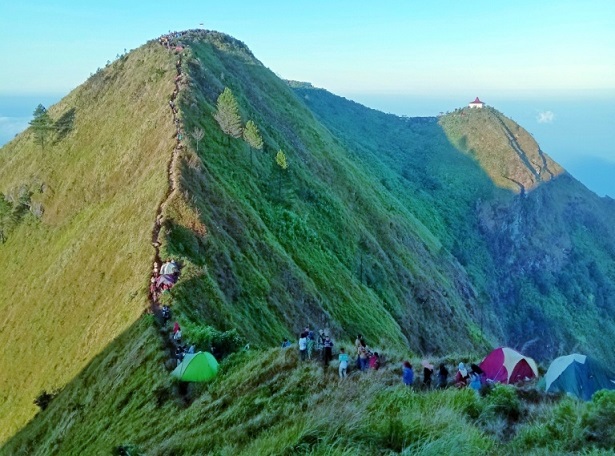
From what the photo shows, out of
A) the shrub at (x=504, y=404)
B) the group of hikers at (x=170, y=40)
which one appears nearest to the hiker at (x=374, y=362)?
the shrub at (x=504, y=404)

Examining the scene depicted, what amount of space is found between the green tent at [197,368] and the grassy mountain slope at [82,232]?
9.60 m

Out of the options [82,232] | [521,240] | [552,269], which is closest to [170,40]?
[82,232]

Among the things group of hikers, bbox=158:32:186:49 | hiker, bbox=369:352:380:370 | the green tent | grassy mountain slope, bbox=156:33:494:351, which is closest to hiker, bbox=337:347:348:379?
hiker, bbox=369:352:380:370

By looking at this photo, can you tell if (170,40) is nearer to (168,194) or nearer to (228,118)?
(228,118)

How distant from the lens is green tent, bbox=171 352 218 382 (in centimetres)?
2509

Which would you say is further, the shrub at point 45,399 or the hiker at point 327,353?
the shrub at point 45,399

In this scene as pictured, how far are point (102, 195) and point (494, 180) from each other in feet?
499

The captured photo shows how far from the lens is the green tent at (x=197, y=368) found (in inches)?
988

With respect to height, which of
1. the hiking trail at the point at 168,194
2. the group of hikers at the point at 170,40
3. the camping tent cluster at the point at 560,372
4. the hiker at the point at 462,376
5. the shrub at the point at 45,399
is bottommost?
the shrub at the point at 45,399

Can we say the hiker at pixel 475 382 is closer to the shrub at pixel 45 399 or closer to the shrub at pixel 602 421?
the shrub at pixel 602 421

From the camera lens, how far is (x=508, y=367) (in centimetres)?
2300

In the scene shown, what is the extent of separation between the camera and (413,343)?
70.0 m

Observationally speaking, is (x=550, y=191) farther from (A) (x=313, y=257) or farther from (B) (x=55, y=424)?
(B) (x=55, y=424)

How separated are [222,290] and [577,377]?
25902 mm
